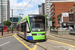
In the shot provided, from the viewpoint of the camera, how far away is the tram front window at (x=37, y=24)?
41.5 ft

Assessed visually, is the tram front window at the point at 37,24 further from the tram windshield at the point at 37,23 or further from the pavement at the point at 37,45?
the pavement at the point at 37,45

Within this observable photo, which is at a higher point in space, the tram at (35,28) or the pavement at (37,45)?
the tram at (35,28)

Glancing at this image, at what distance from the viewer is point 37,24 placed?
12.8 meters

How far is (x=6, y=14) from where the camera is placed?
15675 cm

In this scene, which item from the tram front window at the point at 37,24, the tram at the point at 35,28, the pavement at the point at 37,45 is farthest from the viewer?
the tram front window at the point at 37,24

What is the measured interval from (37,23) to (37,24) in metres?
0.12

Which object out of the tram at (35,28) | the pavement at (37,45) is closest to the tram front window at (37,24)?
the tram at (35,28)

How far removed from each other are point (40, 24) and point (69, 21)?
63.2 meters

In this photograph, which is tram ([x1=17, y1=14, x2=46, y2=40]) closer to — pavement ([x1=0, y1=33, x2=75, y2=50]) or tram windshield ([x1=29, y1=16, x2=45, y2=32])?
tram windshield ([x1=29, y1=16, x2=45, y2=32])

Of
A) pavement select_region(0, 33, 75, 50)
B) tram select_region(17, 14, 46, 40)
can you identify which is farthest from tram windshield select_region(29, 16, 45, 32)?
pavement select_region(0, 33, 75, 50)

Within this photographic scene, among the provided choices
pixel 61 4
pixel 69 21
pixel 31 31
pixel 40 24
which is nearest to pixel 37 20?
pixel 40 24

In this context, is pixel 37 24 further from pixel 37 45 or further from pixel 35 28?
pixel 37 45

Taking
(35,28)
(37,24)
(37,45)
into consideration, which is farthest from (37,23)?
(37,45)

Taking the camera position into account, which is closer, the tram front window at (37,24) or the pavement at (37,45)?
the pavement at (37,45)
